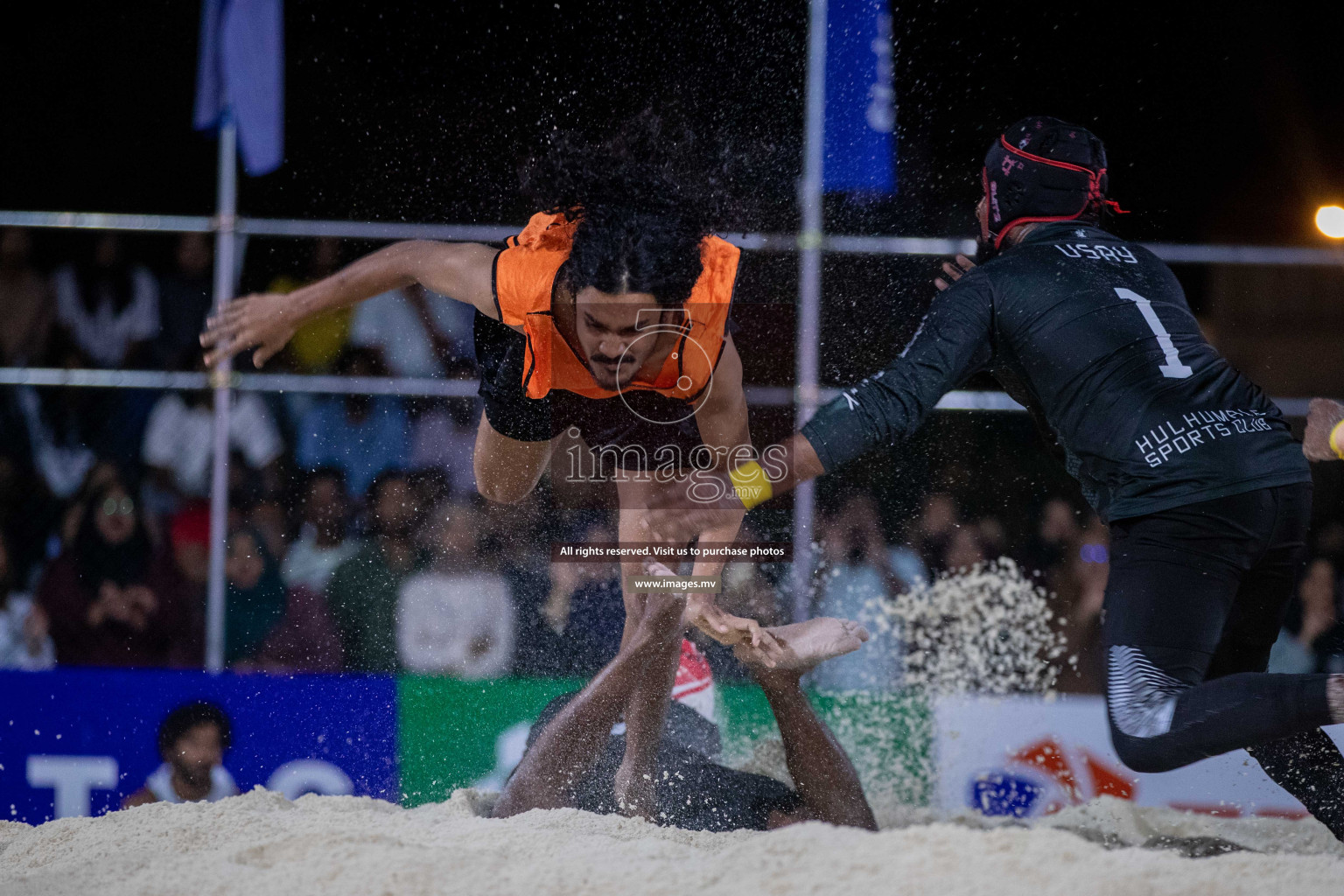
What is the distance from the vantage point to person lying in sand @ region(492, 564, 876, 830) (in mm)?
2893

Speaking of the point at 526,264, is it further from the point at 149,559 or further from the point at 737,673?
the point at 149,559

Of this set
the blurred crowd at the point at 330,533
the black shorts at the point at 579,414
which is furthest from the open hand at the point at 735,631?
the black shorts at the point at 579,414

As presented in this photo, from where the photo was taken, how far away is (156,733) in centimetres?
323

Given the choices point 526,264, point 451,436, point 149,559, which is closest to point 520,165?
point 526,264

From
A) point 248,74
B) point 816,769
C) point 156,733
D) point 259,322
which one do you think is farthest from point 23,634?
point 816,769

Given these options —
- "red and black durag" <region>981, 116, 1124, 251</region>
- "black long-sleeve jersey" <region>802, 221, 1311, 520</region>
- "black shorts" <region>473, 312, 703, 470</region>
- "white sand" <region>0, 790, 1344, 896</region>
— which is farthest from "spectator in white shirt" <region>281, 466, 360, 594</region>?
"red and black durag" <region>981, 116, 1124, 251</region>

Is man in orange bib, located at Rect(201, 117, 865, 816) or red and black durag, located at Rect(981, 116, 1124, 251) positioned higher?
red and black durag, located at Rect(981, 116, 1124, 251)

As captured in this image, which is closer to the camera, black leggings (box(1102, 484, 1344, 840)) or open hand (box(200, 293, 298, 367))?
black leggings (box(1102, 484, 1344, 840))

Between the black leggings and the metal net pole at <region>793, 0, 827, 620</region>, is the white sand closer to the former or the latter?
the black leggings

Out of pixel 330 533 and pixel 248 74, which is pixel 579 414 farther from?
pixel 248 74

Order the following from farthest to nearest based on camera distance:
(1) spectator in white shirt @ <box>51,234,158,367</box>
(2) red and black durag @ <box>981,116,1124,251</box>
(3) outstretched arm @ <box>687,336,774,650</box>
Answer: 1. (1) spectator in white shirt @ <box>51,234,158,367</box>
2. (3) outstretched arm @ <box>687,336,774,650</box>
3. (2) red and black durag @ <box>981,116,1124,251</box>

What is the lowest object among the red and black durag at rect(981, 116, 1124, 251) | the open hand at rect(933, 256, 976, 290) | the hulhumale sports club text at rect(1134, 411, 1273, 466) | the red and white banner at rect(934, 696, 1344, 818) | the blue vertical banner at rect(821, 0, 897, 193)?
the red and white banner at rect(934, 696, 1344, 818)

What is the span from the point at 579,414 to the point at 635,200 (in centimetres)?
63

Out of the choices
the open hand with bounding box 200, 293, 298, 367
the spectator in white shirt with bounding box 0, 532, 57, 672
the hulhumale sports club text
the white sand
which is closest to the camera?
the white sand
